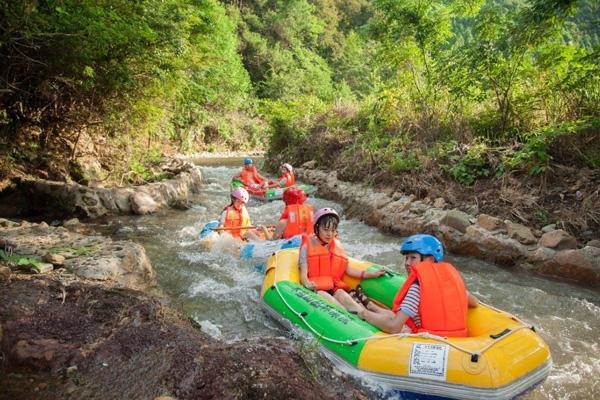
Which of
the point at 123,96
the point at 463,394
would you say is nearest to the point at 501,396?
the point at 463,394

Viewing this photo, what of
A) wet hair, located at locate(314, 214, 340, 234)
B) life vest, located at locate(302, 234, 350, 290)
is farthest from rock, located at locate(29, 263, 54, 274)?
wet hair, located at locate(314, 214, 340, 234)

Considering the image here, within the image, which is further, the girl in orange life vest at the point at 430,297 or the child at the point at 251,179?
the child at the point at 251,179

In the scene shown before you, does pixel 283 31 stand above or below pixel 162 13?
above

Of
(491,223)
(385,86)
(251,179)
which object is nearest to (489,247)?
(491,223)

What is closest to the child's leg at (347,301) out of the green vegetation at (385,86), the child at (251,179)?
the green vegetation at (385,86)

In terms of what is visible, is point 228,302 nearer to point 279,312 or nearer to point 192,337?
point 279,312

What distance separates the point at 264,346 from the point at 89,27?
556 cm

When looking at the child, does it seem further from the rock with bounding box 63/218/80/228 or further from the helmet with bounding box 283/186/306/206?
the helmet with bounding box 283/186/306/206

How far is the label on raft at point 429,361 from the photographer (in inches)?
123

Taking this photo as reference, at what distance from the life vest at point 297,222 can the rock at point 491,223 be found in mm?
2536

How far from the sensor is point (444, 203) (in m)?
7.91

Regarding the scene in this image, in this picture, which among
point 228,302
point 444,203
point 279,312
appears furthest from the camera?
point 444,203

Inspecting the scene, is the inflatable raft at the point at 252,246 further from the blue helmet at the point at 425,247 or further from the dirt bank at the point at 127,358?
the dirt bank at the point at 127,358

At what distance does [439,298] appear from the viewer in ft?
11.4
